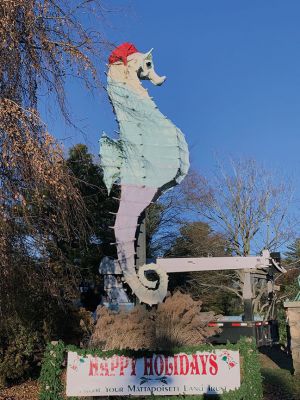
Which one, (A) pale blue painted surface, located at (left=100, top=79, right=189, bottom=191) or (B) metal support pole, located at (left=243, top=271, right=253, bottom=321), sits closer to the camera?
(B) metal support pole, located at (left=243, top=271, right=253, bottom=321)

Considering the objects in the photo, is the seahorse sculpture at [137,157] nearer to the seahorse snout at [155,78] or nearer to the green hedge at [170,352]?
the seahorse snout at [155,78]

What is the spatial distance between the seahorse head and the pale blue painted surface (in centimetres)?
57

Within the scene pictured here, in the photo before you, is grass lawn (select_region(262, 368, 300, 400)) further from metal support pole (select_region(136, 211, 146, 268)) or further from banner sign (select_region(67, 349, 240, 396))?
metal support pole (select_region(136, 211, 146, 268))

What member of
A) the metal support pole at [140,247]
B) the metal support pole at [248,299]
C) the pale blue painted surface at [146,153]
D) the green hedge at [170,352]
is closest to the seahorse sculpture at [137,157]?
the pale blue painted surface at [146,153]

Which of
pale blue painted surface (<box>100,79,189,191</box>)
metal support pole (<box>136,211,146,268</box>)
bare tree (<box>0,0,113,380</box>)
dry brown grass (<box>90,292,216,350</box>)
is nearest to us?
bare tree (<box>0,0,113,380</box>)

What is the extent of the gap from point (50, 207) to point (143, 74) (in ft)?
27.5

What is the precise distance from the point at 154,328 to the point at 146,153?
5.98m

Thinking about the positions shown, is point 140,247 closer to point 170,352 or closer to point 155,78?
point 155,78

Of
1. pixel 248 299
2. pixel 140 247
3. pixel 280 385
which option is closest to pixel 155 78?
pixel 140 247

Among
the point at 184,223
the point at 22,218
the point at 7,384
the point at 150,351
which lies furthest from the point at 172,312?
the point at 184,223

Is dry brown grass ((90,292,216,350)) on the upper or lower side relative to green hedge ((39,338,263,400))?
upper

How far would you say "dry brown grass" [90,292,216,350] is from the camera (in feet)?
32.8

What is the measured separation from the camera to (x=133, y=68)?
15297mm

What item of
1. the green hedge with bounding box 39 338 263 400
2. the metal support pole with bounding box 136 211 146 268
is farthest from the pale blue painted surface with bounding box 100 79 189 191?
the green hedge with bounding box 39 338 263 400
